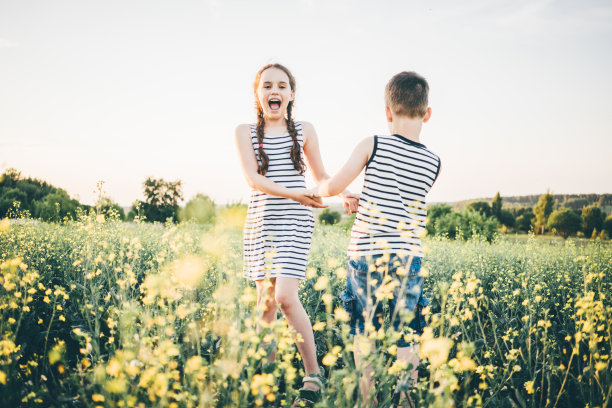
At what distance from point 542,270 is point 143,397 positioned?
4.85 m

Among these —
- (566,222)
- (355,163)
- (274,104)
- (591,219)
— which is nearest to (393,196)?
(355,163)

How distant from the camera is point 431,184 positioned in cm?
221

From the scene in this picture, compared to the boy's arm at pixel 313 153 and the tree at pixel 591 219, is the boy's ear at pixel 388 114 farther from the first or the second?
the tree at pixel 591 219

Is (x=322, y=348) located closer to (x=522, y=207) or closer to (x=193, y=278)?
(x=193, y=278)

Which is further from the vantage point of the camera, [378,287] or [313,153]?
[313,153]

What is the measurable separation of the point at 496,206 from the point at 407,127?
52073 millimetres

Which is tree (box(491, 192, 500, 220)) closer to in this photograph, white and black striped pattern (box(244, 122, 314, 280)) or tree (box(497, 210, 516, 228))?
tree (box(497, 210, 516, 228))

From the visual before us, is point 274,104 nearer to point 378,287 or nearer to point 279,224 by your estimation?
point 279,224

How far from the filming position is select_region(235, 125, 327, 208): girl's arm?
2.44 metres

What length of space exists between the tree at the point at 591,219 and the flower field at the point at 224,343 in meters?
36.2

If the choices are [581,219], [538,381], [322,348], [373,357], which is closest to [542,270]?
[538,381]

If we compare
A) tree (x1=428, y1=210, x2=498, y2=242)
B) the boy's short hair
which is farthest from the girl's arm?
tree (x1=428, y1=210, x2=498, y2=242)

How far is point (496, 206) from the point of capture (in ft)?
159

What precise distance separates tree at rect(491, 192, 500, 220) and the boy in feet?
158
